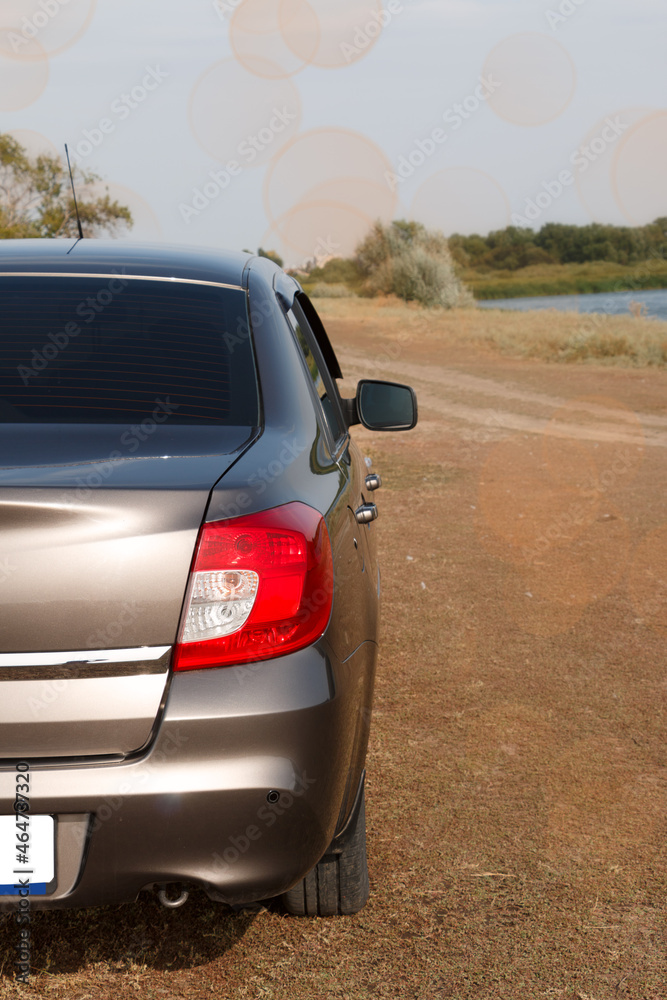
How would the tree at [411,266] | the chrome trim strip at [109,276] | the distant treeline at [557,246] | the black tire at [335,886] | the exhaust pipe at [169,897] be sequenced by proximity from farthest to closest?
1. the distant treeline at [557,246]
2. the tree at [411,266]
3. the chrome trim strip at [109,276]
4. the black tire at [335,886]
5. the exhaust pipe at [169,897]

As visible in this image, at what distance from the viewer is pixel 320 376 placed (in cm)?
334

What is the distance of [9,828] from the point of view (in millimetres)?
1655

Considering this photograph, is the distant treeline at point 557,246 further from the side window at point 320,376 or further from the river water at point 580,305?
the side window at point 320,376

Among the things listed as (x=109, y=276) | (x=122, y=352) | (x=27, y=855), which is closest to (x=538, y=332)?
(x=109, y=276)

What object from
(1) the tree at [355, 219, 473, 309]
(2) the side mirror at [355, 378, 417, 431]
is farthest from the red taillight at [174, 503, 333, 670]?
(1) the tree at [355, 219, 473, 309]

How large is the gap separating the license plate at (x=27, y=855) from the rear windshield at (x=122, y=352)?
82cm

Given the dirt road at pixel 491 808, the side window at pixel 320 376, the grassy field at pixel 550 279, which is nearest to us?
the dirt road at pixel 491 808

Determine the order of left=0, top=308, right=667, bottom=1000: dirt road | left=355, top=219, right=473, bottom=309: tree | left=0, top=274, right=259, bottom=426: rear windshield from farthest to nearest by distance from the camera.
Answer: left=355, top=219, right=473, bottom=309: tree → left=0, top=308, right=667, bottom=1000: dirt road → left=0, top=274, right=259, bottom=426: rear windshield

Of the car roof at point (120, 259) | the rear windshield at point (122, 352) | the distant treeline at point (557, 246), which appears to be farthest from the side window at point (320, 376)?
the distant treeline at point (557, 246)

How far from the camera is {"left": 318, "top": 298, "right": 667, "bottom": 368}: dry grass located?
73.6 ft

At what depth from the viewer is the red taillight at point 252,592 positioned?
1.67 metres

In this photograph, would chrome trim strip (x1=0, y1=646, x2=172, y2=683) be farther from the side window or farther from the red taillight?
the side window

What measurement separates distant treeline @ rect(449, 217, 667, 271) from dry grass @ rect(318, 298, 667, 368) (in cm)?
2436

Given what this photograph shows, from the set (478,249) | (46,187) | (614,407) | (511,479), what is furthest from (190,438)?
(478,249)
